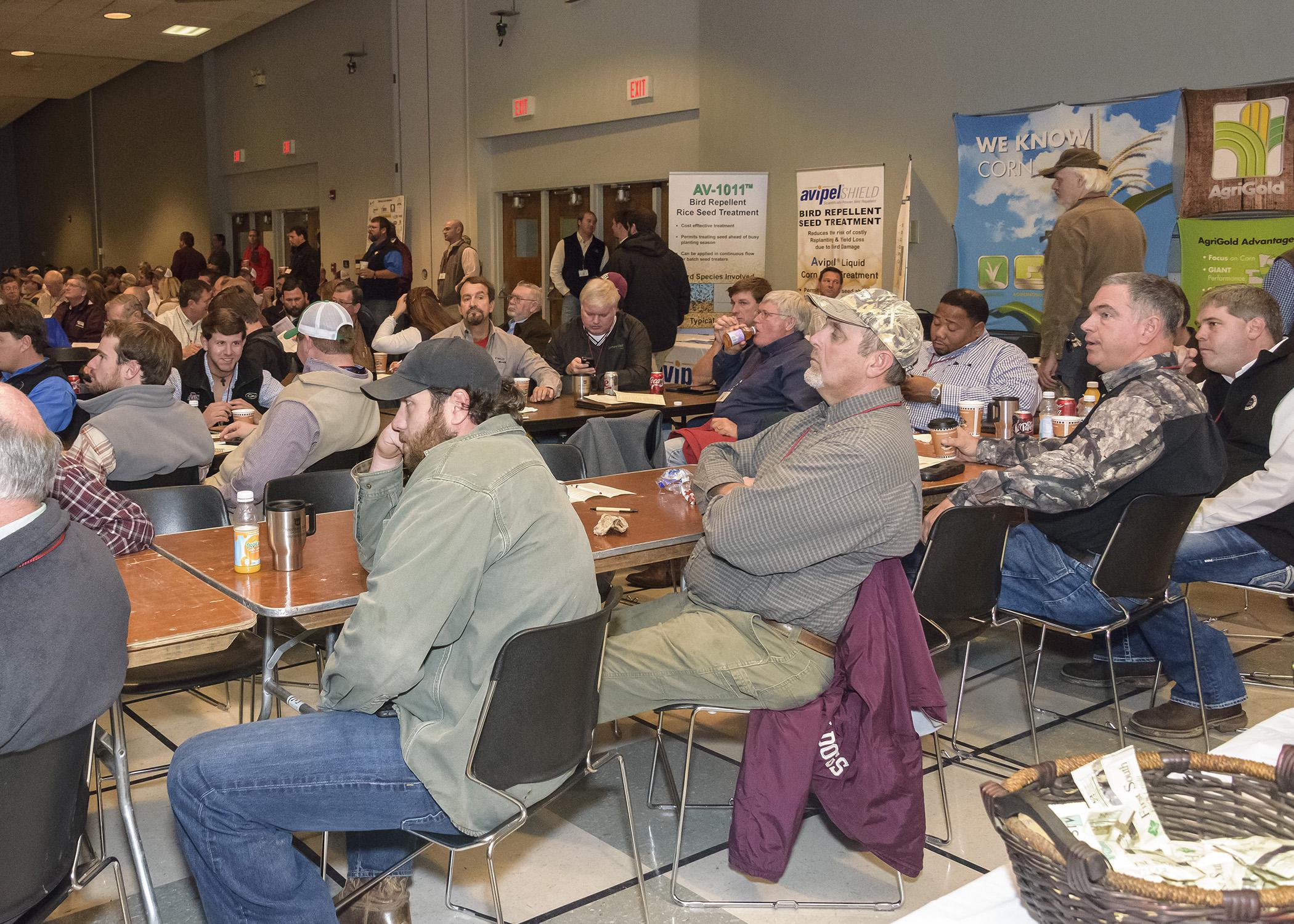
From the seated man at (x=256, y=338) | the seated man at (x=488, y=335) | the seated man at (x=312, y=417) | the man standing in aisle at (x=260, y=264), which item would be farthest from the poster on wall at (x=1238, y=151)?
the man standing in aisle at (x=260, y=264)

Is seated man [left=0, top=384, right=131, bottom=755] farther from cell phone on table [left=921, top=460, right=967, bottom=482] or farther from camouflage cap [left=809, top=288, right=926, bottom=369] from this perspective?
cell phone on table [left=921, top=460, right=967, bottom=482]

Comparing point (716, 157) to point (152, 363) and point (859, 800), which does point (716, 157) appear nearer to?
point (152, 363)

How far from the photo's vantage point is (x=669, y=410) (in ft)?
17.4

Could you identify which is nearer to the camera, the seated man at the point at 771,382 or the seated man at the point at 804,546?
the seated man at the point at 804,546

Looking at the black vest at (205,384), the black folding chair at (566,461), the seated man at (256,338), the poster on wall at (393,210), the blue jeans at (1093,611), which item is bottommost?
the blue jeans at (1093,611)

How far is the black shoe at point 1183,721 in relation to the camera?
3496 mm

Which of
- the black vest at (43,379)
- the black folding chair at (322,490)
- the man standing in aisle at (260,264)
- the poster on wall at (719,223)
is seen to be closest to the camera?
the black folding chair at (322,490)

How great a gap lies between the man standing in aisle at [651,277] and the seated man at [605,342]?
1766mm

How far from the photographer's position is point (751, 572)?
247 centimetres

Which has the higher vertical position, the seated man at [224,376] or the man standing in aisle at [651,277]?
the man standing in aisle at [651,277]

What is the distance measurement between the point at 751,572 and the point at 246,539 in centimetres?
109

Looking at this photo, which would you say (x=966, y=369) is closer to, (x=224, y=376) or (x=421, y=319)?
(x=224, y=376)

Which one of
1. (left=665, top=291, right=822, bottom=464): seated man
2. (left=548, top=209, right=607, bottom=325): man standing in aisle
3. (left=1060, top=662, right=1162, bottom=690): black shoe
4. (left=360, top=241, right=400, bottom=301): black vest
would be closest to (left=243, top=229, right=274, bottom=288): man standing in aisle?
(left=360, top=241, right=400, bottom=301): black vest

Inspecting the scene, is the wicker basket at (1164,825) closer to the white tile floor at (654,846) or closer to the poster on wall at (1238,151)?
the white tile floor at (654,846)
